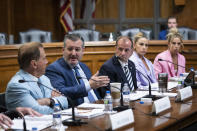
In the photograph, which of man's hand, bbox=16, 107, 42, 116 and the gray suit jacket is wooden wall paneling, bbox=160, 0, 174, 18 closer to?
the gray suit jacket

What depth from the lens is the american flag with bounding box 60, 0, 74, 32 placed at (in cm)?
990

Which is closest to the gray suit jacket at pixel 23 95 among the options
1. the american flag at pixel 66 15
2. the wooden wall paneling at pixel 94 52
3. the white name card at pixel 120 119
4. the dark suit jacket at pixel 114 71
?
the white name card at pixel 120 119

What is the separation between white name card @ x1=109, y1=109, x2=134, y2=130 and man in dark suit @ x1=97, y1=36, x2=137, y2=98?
154 cm

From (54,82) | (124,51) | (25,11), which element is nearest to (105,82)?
(54,82)

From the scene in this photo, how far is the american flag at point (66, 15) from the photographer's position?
32.5ft

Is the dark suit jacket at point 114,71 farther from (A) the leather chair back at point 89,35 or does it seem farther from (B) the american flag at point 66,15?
(B) the american flag at point 66,15

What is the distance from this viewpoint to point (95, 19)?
428 inches

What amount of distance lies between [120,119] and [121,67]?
1853 millimetres

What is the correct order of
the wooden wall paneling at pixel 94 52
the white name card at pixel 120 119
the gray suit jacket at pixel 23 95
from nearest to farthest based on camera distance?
the white name card at pixel 120 119 < the gray suit jacket at pixel 23 95 < the wooden wall paneling at pixel 94 52

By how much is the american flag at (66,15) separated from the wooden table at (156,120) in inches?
264

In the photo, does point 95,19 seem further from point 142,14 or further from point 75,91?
point 75,91

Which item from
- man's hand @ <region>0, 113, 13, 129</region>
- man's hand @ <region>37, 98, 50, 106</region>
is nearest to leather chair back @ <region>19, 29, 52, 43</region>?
man's hand @ <region>37, 98, 50, 106</region>

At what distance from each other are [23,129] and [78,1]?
8827 mm

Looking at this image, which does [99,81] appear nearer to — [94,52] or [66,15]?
[94,52]
